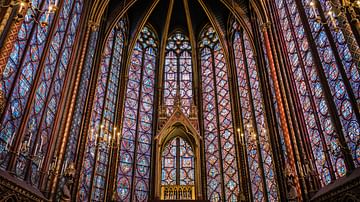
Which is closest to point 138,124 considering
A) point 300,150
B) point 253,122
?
point 253,122

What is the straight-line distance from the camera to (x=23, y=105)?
32.0 ft

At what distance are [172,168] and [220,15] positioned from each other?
406 inches

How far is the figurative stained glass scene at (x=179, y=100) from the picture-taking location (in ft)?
30.7

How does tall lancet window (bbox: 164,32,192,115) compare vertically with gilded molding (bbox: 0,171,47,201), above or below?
above

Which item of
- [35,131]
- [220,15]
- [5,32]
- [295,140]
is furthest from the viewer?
[220,15]

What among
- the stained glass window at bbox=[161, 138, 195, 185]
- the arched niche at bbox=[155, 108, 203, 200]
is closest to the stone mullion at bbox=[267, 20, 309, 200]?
the arched niche at bbox=[155, 108, 203, 200]

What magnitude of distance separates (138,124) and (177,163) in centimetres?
316

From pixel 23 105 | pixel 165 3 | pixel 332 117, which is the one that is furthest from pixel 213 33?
pixel 23 105

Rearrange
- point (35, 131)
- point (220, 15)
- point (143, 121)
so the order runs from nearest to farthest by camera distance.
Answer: point (35, 131) → point (143, 121) → point (220, 15)

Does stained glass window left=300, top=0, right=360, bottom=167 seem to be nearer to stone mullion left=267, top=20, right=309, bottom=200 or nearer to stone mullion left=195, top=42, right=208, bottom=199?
stone mullion left=267, top=20, right=309, bottom=200

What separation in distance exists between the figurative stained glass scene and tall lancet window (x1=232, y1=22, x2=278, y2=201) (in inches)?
2.6

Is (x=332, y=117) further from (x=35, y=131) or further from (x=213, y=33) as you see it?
(x=213, y=33)

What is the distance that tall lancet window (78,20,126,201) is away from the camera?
14.1 m

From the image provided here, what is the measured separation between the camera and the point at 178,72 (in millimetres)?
20438
